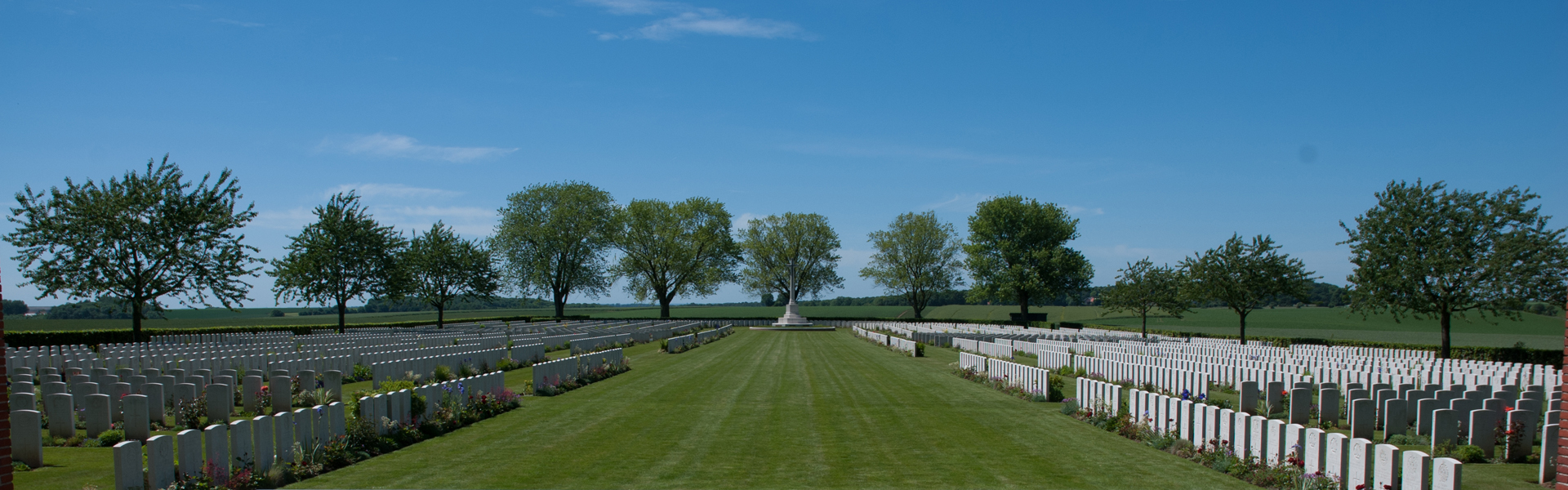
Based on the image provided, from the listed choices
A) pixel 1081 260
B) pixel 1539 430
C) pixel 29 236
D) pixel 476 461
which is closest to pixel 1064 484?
pixel 476 461

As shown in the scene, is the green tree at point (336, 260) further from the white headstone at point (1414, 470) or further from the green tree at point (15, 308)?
the green tree at point (15, 308)

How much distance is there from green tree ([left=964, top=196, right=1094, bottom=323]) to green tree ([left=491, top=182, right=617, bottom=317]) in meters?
32.4

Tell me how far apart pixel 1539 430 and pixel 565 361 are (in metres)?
16.5

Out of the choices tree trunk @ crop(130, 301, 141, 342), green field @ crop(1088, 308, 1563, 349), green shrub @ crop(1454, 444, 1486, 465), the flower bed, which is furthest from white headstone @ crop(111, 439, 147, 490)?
green field @ crop(1088, 308, 1563, 349)

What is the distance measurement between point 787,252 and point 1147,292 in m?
40.7

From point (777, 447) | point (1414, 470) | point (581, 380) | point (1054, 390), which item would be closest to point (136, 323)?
point (581, 380)

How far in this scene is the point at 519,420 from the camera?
12.6 meters

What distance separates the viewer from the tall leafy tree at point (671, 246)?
227 feet

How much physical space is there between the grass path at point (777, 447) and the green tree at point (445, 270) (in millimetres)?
34963

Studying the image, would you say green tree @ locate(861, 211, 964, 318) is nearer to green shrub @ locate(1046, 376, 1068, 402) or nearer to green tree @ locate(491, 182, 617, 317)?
green tree @ locate(491, 182, 617, 317)

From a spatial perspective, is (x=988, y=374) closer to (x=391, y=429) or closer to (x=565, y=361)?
(x=565, y=361)

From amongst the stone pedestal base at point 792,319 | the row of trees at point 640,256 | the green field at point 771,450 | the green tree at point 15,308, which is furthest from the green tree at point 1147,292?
the green tree at point 15,308

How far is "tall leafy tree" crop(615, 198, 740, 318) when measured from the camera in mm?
69250

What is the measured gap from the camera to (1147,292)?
147ft
